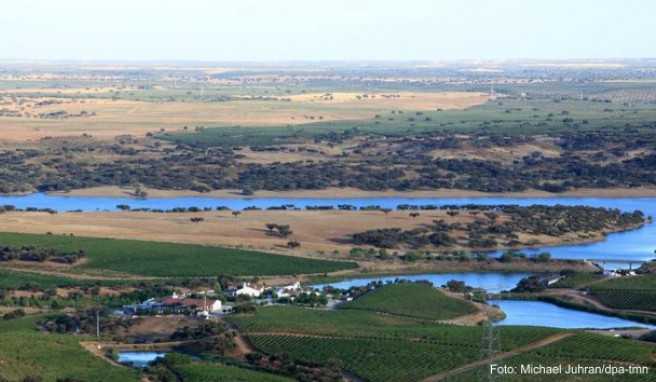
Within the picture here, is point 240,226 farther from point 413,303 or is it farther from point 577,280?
point 413,303

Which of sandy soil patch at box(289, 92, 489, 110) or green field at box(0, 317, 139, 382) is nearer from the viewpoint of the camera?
green field at box(0, 317, 139, 382)

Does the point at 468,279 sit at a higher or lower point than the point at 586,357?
lower

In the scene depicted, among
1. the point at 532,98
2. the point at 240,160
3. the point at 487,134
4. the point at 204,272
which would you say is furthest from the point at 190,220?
the point at 532,98

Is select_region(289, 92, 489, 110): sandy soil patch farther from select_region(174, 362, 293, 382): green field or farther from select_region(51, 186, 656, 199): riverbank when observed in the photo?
select_region(174, 362, 293, 382): green field

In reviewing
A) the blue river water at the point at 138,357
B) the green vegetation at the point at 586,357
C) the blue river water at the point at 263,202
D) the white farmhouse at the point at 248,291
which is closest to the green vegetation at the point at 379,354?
the green vegetation at the point at 586,357

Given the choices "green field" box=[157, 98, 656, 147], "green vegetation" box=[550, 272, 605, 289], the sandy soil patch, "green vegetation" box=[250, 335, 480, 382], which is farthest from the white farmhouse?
the sandy soil patch

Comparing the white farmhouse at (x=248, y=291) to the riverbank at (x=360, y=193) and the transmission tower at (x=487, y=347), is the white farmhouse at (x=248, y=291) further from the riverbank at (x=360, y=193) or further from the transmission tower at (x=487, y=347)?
the riverbank at (x=360, y=193)

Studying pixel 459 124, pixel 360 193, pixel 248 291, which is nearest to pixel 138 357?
pixel 248 291
